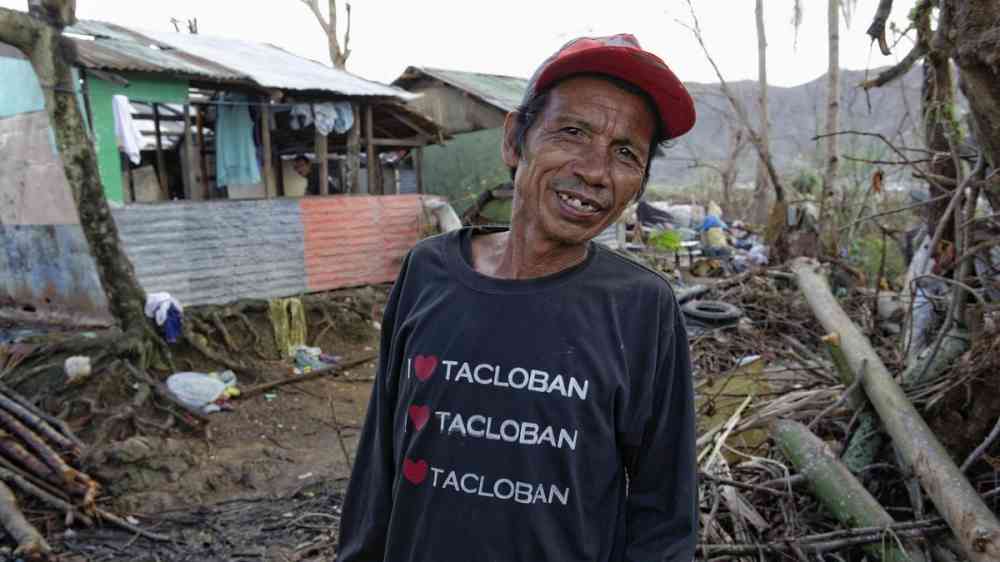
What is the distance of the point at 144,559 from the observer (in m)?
4.56

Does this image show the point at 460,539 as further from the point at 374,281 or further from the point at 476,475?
the point at 374,281

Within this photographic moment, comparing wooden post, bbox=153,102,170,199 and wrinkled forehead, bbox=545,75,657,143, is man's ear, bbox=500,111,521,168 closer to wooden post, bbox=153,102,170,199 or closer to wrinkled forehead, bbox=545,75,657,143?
wrinkled forehead, bbox=545,75,657,143

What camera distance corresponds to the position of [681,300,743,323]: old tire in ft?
21.9

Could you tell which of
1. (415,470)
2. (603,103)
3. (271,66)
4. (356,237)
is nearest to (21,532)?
(415,470)

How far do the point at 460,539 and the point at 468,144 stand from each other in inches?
603

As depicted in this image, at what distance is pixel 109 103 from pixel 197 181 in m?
2.19

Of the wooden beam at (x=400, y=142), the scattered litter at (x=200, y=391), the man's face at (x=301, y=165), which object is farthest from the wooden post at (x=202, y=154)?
the scattered litter at (x=200, y=391)

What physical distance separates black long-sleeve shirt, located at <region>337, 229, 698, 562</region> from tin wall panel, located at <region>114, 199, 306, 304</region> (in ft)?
26.7

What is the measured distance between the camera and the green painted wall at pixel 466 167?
1545 cm

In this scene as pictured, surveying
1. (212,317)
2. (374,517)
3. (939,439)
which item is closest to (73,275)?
(212,317)

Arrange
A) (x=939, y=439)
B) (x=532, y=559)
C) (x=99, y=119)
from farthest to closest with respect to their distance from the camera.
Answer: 1. (x=99, y=119)
2. (x=939, y=439)
3. (x=532, y=559)

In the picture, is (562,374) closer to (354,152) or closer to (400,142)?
(354,152)

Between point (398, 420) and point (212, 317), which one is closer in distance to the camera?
point (398, 420)

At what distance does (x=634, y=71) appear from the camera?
1.27 metres
